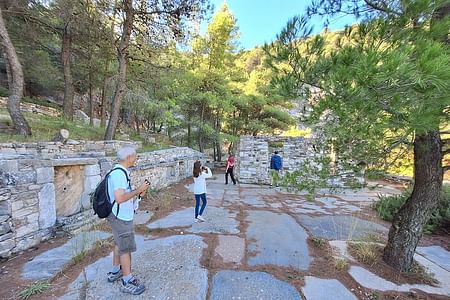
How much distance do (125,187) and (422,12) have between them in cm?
263

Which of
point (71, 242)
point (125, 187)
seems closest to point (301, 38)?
point (125, 187)

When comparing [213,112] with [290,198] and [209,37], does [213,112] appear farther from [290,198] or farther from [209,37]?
[290,198]

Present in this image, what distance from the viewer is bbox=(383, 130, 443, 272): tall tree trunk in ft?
9.05

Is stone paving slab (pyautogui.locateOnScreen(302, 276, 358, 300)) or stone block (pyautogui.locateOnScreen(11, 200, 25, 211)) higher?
stone block (pyautogui.locateOnScreen(11, 200, 25, 211))

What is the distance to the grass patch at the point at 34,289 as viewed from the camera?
2.21 m

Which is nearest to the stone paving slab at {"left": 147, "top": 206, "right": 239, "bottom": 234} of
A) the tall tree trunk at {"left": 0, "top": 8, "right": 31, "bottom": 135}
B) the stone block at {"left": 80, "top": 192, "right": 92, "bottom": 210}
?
the stone block at {"left": 80, "top": 192, "right": 92, "bottom": 210}

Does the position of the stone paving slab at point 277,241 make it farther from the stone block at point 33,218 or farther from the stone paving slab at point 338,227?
the stone block at point 33,218

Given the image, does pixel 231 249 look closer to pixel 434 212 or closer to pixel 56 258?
pixel 56 258

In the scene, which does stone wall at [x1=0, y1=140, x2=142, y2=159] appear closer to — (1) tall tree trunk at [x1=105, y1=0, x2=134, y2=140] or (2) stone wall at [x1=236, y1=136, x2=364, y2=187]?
(1) tall tree trunk at [x1=105, y1=0, x2=134, y2=140]

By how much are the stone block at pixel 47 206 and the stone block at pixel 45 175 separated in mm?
77

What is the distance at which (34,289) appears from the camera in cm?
228

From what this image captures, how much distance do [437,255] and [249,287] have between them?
11.1 ft

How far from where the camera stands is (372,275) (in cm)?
293

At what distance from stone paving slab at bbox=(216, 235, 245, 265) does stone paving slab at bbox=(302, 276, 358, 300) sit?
0.87m
